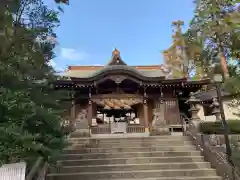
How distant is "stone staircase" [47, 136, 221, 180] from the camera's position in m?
7.27

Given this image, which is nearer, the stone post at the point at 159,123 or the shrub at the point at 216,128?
the shrub at the point at 216,128

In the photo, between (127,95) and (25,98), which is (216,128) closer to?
(127,95)

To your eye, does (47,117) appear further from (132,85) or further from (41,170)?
(132,85)

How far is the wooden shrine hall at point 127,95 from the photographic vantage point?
14.1 meters

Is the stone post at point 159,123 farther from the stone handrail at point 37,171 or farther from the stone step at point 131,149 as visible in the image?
the stone handrail at point 37,171

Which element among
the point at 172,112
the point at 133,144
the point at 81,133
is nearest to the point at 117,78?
the point at 81,133

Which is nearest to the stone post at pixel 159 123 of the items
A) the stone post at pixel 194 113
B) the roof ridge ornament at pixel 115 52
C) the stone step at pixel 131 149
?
the stone post at pixel 194 113

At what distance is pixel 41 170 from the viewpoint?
239 inches

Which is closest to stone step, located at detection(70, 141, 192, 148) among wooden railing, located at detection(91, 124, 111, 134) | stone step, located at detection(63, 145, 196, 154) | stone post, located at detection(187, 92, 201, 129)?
stone step, located at detection(63, 145, 196, 154)

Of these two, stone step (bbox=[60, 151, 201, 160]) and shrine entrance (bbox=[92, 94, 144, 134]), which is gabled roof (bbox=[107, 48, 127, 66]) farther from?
stone step (bbox=[60, 151, 201, 160])

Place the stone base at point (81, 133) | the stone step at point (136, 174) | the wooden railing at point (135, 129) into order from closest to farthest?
the stone step at point (136, 174)
the stone base at point (81, 133)
the wooden railing at point (135, 129)

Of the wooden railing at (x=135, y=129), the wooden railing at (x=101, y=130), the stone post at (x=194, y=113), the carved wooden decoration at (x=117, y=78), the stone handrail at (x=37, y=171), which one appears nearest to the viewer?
the stone handrail at (x=37, y=171)

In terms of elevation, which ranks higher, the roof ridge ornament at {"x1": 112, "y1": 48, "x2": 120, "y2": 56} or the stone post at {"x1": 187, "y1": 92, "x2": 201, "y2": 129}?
the roof ridge ornament at {"x1": 112, "y1": 48, "x2": 120, "y2": 56}

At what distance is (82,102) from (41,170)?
9.67m
